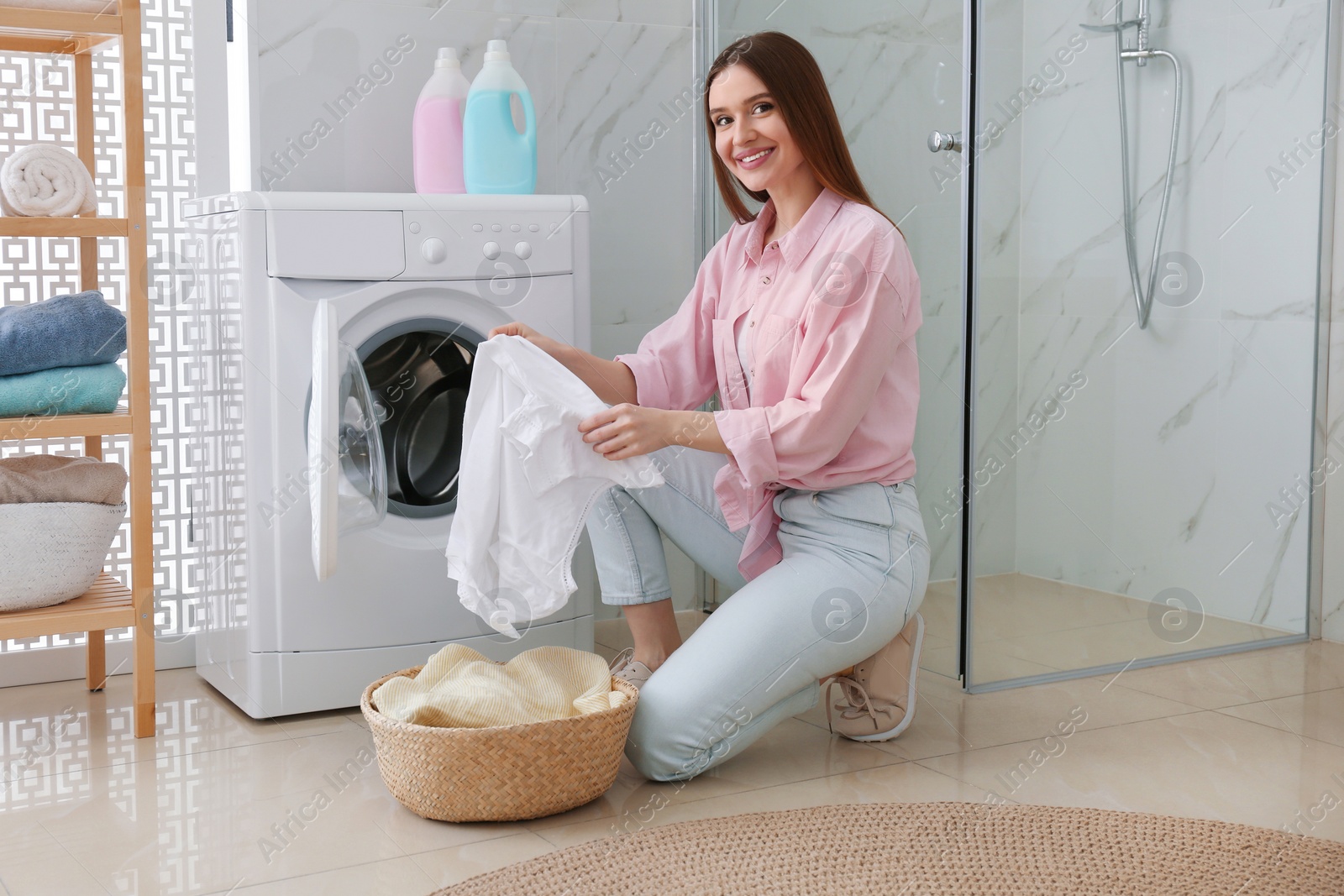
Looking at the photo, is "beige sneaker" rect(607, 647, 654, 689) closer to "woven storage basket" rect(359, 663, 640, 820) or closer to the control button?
"woven storage basket" rect(359, 663, 640, 820)

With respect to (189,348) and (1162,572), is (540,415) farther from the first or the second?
(1162,572)

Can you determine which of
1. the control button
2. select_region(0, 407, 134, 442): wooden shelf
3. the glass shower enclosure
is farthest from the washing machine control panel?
the glass shower enclosure

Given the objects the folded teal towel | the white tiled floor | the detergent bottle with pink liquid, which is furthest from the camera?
the detergent bottle with pink liquid

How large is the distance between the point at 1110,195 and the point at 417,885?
5.28ft

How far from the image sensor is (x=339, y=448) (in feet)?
6.08

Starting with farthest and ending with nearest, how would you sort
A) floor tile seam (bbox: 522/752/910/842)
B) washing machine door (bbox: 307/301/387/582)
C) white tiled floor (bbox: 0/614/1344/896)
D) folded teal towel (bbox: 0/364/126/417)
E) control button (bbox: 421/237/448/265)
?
control button (bbox: 421/237/448/265), folded teal towel (bbox: 0/364/126/417), washing machine door (bbox: 307/301/387/582), floor tile seam (bbox: 522/752/910/842), white tiled floor (bbox: 0/614/1344/896)

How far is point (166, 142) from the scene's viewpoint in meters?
2.27

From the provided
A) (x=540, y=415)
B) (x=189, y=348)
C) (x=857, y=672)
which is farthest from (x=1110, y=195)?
(x=189, y=348)

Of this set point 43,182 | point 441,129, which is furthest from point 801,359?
point 43,182

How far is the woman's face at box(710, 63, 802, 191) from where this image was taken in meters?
1.75

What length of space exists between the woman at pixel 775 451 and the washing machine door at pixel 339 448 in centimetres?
28

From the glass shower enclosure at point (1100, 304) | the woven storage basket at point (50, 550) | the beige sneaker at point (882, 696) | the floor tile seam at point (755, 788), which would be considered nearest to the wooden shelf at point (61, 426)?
the woven storage basket at point (50, 550)

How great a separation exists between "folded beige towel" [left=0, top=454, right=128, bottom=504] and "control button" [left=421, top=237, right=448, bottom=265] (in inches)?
23.6

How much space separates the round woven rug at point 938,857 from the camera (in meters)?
1.36
